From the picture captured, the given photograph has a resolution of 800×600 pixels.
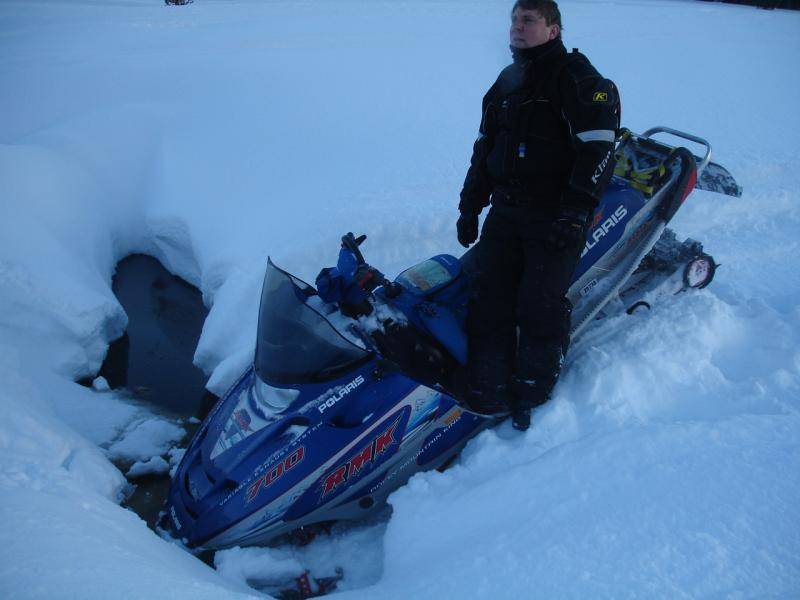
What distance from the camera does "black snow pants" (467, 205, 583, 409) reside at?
2465 millimetres

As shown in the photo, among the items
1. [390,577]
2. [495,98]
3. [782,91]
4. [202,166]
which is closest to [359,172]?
[202,166]

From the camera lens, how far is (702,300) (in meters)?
2.98

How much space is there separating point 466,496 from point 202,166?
3.92 metres

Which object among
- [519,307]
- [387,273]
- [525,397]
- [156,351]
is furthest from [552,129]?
[156,351]

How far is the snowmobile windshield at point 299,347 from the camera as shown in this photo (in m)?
2.29

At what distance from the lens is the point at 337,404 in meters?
2.31

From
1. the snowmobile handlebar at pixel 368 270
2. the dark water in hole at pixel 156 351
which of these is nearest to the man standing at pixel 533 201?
the snowmobile handlebar at pixel 368 270

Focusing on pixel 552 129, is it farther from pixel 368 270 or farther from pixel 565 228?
pixel 368 270

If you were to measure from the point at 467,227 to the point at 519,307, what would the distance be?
0.64 m

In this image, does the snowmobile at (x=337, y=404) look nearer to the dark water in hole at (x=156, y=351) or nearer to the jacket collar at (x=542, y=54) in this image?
the dark water in hole at (x=156, y=351)

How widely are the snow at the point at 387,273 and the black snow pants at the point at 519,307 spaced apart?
20 cm

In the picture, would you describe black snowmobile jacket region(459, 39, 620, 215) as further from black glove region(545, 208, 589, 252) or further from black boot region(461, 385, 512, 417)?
black boot region(461, 385, 512, 417)

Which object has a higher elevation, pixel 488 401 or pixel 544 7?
pixel 544 7

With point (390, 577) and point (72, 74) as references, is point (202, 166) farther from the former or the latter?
point (390, 577)
